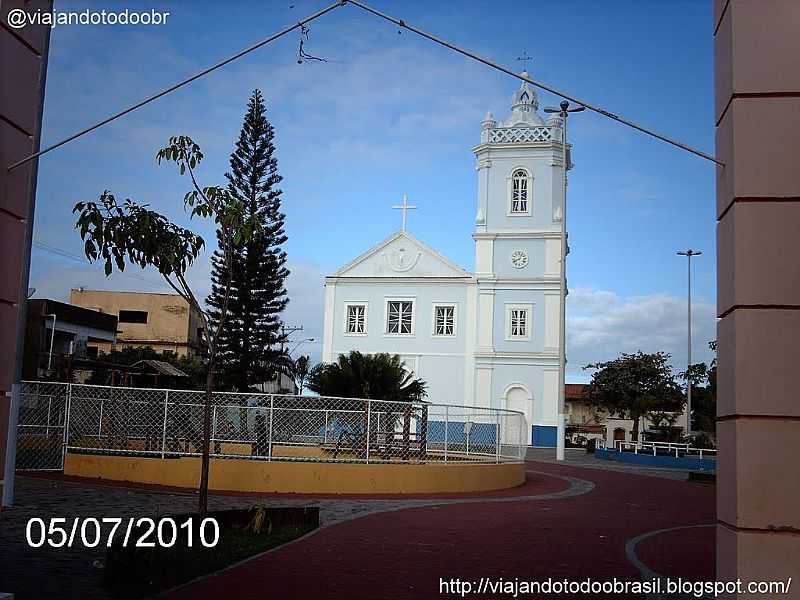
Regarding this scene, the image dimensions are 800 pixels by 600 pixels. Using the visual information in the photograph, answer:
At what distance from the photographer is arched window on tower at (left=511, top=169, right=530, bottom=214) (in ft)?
121

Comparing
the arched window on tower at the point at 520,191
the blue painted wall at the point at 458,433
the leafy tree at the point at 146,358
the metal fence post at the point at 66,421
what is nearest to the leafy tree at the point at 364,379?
the blue painted wall at the point at 458,433

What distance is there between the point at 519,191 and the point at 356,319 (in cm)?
882

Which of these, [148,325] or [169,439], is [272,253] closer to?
[169,439]

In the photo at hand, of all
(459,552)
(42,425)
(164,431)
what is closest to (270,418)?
(164,431)

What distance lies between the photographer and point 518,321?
3659 centimetres

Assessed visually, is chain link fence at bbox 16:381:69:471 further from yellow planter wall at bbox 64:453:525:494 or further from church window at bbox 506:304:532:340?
church window at bbox 506:304:532:340

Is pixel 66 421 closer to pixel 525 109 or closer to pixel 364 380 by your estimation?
pixel 364 380

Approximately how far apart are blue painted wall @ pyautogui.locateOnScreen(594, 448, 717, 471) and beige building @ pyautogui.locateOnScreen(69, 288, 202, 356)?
1108 inches

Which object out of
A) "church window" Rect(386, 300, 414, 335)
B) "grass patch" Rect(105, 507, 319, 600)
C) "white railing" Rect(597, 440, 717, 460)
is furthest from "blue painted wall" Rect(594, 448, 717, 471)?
"grass patch" Rect(105, 507, 319, 600)

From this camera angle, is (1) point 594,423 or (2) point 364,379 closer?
(2) point 364,379

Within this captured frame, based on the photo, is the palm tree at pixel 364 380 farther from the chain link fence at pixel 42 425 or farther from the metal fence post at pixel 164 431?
the chain link fence at pixel 42 425

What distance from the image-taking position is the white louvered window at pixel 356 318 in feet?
123

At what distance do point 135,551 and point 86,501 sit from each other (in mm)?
5237

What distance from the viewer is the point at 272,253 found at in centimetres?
2877
